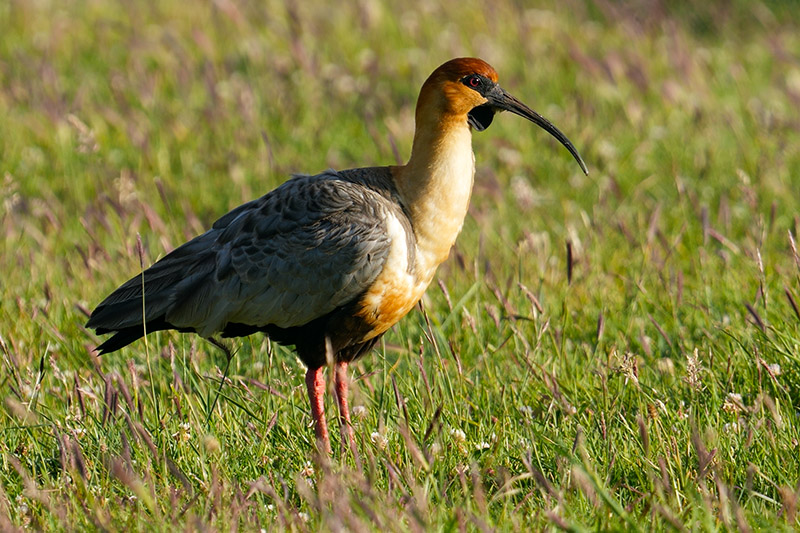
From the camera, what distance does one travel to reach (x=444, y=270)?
21.8 ft

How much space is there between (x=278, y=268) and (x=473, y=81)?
4.35 ft

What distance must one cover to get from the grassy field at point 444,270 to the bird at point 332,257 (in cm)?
24

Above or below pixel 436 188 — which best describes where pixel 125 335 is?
below

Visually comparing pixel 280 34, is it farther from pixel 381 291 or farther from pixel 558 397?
pixel 558 397

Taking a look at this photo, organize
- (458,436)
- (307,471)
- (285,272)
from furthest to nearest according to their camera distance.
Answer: (285,272) → (458,436) → (307,471)

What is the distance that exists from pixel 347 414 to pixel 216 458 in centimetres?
77

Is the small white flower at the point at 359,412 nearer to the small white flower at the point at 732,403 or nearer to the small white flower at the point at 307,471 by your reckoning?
the small white flower at the point at 307,471

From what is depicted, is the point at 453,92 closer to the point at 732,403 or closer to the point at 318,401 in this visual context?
the point at 318,401

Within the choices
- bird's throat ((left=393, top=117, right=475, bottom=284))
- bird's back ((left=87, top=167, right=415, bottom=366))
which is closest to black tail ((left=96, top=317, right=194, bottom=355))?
bird's back ((left=87, top=167, right=415, bottom=366))

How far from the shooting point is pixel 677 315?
Answer: 5.55m

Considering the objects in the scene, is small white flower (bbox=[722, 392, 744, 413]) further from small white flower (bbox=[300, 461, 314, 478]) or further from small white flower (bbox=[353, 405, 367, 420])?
small white flower (bbox=[300, 461, 314, 478])

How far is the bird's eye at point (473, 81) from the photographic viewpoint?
509 cm

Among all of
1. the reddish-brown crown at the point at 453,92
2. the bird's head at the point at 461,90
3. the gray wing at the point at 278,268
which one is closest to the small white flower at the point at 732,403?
the bird's head at the point at 461,90

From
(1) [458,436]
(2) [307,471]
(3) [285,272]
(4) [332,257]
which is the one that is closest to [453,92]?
(4) [332,257]
